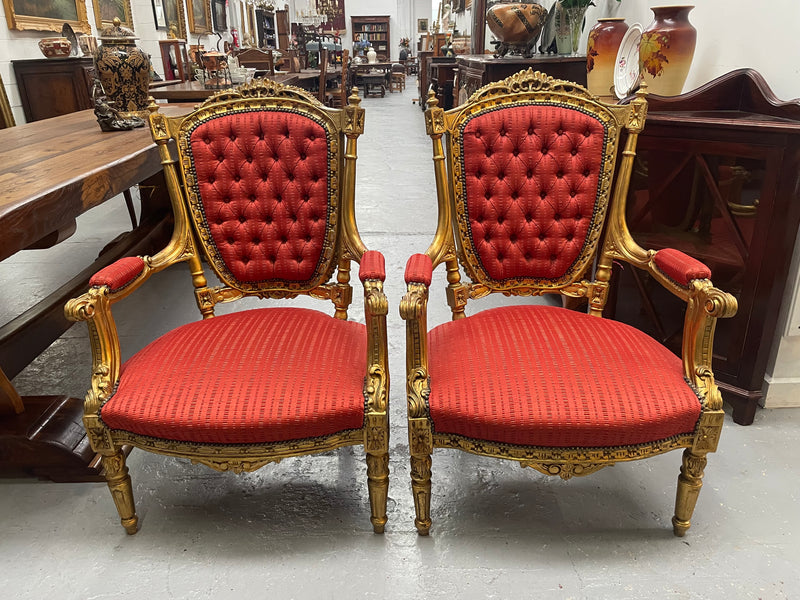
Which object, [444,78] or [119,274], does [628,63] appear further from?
[444,78]

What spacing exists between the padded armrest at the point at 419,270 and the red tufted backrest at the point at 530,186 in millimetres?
275

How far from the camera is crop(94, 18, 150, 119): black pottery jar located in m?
2.46

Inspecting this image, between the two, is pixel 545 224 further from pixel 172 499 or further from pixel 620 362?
pixel 172 499

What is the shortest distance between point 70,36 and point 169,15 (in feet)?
11.9

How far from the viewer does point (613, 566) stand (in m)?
1.40

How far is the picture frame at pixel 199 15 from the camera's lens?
31.8 ft

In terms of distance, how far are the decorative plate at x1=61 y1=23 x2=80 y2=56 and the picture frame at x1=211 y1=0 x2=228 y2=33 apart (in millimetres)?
5624

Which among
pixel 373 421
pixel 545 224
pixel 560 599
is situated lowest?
pixel 560 599

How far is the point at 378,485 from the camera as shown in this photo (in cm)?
141

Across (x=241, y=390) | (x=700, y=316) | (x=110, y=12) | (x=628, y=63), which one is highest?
(x=110, y=12)

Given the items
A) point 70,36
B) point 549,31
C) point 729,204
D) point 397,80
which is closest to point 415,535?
point 729,204

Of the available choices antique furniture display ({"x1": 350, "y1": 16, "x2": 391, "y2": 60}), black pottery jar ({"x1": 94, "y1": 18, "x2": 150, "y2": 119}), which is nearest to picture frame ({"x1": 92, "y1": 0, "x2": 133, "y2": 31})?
black pottery jar ({"x1": 94, "y1": 18, "x2": 150, "y2": 119})

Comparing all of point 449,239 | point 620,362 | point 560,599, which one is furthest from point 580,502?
point 449,239

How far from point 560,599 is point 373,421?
23.2 inches
